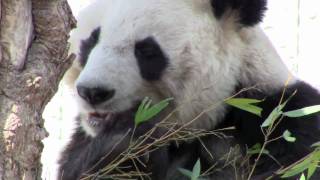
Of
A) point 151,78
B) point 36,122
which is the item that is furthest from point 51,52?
point 151,78

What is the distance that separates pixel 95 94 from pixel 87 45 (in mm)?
394

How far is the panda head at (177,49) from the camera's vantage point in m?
3.32

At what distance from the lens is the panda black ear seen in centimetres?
351

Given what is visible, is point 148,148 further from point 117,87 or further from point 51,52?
point 51,52

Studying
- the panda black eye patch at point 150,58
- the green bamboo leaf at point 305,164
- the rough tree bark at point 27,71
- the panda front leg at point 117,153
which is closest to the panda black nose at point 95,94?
the panda front leg at point 117,153

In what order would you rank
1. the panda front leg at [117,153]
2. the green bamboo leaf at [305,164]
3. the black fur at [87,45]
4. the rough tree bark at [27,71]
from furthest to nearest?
the black fur at [87,45]
the panda front leg at [117,153]
the green bamboo leaf at [305,164]
the rough tree bark at [27,71]

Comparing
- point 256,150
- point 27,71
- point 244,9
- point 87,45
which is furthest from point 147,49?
point 27,71

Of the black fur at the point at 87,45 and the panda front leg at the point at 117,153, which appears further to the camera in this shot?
the black fur at the point at 87,45

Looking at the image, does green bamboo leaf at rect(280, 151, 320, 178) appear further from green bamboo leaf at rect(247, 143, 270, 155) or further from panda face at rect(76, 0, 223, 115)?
panda face at rect(76, 0, 223, 115)

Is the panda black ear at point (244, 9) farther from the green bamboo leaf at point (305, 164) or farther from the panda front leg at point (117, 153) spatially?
the green bamboo leaf at point (305, 164)

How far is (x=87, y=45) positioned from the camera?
3.51 metres

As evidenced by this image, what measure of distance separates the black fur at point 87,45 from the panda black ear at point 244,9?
0.54 metres

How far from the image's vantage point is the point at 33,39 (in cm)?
271

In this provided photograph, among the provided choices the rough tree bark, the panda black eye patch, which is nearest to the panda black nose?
the panda black eye patch
